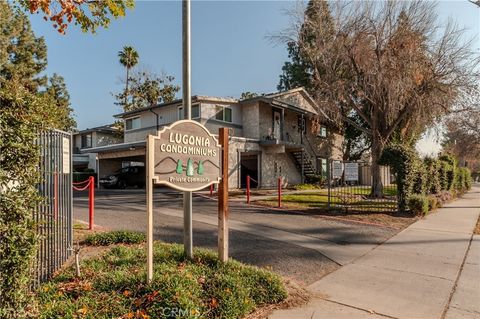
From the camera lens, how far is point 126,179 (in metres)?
26.8

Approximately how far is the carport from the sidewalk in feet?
60.6

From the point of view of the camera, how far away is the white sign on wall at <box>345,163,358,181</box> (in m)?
13.2

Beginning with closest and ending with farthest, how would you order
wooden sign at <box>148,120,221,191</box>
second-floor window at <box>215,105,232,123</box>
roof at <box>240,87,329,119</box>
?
1. wooden sign at <box>148,120,221,191</box>
2. roof at <box>240,87,329,119</box>
3. second-floor window at <box>215,105,232,123</box>

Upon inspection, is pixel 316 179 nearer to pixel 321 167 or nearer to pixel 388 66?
pixel 321 167

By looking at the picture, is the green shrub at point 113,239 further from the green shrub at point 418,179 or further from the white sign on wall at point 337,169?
the green shrub at point 418,179

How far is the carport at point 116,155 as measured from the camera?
23203mm

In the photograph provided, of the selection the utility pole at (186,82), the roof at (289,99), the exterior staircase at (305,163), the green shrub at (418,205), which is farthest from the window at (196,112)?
the utility pole at (186,82)

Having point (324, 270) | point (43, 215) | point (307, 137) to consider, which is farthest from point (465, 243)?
point (307, 137)

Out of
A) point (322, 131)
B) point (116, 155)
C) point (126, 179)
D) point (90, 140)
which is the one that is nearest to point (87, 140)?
point (90, 140)

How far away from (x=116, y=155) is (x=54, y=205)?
2139 centimetres

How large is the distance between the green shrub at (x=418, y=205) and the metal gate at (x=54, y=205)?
36.0ft

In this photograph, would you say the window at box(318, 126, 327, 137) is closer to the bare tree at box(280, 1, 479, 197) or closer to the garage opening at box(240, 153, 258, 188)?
the garage opening at box(240, 153, 258, 188)

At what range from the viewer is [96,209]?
1211 cm

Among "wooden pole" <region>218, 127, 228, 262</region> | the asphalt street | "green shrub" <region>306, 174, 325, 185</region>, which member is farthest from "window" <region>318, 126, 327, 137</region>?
"wooden pole" <region>218, 127, 228, 262</region>
